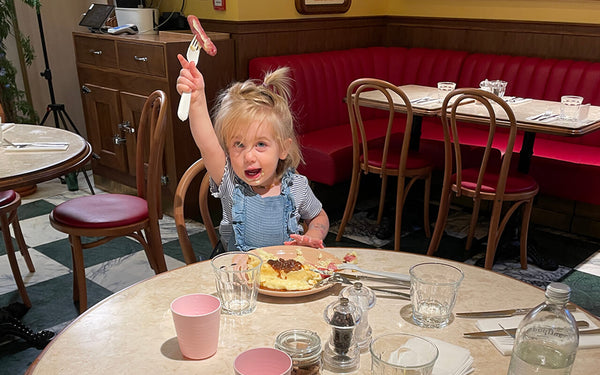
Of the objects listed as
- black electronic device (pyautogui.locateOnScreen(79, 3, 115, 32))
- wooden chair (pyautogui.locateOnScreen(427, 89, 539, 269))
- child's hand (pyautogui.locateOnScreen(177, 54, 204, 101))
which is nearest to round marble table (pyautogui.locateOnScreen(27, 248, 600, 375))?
child's hand (pyautogui.locateOnScreen(177, 54, 204, 101))

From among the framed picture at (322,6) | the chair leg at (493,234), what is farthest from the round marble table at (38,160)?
the framed picture at (322,6)

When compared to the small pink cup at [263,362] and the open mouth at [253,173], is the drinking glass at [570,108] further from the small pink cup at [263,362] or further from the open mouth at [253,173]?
the small pink cup at [263,362]

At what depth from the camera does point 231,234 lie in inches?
62.3

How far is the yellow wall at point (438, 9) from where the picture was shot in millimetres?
3605

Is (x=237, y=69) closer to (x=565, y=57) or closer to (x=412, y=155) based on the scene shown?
(x=412, y=155)

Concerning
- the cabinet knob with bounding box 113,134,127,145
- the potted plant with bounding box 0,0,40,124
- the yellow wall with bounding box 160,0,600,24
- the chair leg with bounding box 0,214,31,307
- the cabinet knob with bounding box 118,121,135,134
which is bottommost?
the chair leg with bounding box 0,214,31,307

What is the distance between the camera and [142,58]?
10.8 ft

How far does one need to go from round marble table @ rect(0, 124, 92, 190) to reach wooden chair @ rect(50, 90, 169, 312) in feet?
0.86

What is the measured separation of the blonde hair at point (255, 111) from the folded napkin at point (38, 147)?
0.95 meters

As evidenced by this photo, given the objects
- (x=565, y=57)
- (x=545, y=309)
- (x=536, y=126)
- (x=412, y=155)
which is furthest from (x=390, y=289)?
(x=565, y=57)

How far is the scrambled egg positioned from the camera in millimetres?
1129

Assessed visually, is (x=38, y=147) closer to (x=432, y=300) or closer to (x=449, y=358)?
(x=432, y=300)

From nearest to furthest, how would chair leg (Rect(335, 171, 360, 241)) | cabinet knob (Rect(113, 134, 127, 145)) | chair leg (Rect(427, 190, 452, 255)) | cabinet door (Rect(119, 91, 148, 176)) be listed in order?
chair leg (Rect(427, 190, 452, 255))
chair leg (Rect(335, 171, 360, 241))
cabinet door (Rect(119, 91, 148, 176))
cabinet knob (Rect(113, 134, 127, 145))

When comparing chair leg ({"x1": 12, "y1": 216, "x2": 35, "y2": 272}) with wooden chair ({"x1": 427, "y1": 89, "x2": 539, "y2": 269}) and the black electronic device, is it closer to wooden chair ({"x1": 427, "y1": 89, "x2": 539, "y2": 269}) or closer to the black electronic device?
the black electronic device
